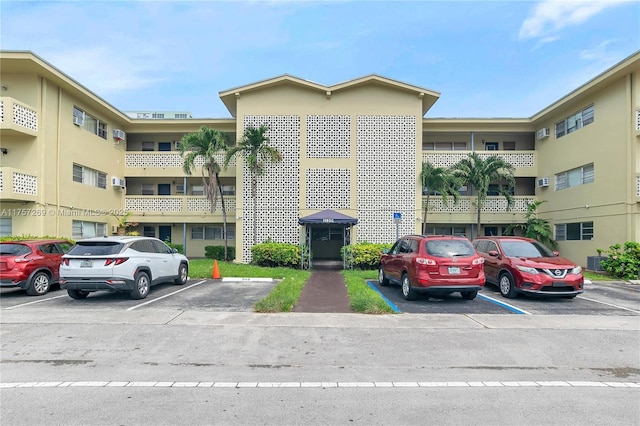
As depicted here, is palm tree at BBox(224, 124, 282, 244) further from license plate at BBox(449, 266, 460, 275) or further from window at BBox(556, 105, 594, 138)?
window at BBox(556, 105, 594, 138)

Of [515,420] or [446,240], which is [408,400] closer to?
[515,420]

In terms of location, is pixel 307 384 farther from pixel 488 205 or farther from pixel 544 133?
pixel 544 133

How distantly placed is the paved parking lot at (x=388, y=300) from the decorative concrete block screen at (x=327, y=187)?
856 centimetres

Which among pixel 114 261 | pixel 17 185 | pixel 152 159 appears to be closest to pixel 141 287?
pixel 114 261

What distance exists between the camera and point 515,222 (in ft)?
77.3

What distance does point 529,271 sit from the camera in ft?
34.9

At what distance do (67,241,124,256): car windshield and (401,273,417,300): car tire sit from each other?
24.3 feet

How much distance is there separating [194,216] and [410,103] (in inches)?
550

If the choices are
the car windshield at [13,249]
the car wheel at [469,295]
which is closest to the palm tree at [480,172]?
the car wheel at [469,295]

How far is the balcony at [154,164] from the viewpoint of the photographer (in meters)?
24.3

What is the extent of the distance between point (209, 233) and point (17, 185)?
11.1m

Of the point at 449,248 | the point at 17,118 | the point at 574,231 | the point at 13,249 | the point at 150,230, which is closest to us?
the point at 449,248

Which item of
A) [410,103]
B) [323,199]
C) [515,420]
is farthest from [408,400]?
[410,103]

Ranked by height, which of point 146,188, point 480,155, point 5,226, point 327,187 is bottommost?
point 5,226
